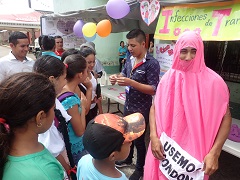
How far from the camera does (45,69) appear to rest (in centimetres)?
146

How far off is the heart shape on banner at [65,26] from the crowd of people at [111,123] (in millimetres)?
3765

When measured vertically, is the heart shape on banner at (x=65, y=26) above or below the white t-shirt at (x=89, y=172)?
above

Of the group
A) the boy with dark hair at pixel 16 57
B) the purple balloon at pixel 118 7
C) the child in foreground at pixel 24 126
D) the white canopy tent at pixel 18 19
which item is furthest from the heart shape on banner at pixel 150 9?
the white canopy tent at pixel 18 19

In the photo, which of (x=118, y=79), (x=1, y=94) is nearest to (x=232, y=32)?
(x=118, y=79)

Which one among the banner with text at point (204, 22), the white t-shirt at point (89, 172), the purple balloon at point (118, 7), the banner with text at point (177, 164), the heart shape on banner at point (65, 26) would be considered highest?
the purple balloon at point (118, 7)

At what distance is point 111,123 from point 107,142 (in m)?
0.09

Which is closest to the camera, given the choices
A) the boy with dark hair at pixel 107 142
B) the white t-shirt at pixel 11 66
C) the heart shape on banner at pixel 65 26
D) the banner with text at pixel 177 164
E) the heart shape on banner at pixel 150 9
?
the boy with dark hair at pixel 107 142

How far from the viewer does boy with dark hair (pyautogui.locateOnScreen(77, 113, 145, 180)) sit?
0.94 meters

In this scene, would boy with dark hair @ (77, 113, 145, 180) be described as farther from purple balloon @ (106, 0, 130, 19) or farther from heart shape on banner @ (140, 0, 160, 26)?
purple balloon @ (106, 0, 130, 19)

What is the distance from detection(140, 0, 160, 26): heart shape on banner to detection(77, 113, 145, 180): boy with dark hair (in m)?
2.02

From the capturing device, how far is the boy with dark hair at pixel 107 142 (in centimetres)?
94

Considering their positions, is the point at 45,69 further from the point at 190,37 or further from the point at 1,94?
the point at 190,37

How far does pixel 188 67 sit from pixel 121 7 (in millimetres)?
1904

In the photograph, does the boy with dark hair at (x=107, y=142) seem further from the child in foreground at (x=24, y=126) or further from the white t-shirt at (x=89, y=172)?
the child in foreground at (x=24, y=126)
